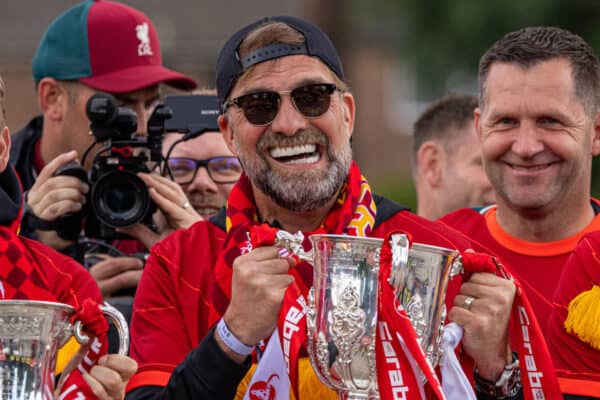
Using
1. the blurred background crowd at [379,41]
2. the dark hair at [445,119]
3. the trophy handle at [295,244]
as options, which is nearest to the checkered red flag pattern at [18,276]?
the trophy handle at [295,244]

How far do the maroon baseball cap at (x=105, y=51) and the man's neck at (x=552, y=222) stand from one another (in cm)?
195

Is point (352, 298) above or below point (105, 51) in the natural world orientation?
below

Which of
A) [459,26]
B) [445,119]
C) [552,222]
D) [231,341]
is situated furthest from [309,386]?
[459,26]

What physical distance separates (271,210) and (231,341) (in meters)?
0.75

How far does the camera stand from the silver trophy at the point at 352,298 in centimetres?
343

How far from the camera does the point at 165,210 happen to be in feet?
17.0

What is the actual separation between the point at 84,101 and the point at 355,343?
3.04 meters

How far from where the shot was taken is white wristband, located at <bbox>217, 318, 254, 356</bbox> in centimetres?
374

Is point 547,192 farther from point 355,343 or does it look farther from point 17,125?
point 17,125

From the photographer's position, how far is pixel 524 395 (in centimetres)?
375

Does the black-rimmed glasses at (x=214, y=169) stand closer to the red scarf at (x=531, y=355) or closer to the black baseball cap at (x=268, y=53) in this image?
the black baseball cap at (x=268, y=53)

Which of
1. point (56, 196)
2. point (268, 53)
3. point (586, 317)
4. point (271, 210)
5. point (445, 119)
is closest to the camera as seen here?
point (586, 317)

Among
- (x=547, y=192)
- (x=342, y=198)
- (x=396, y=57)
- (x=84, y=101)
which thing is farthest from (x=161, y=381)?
(x=396, y=57)

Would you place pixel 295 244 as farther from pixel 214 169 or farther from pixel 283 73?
pixel 214 169
